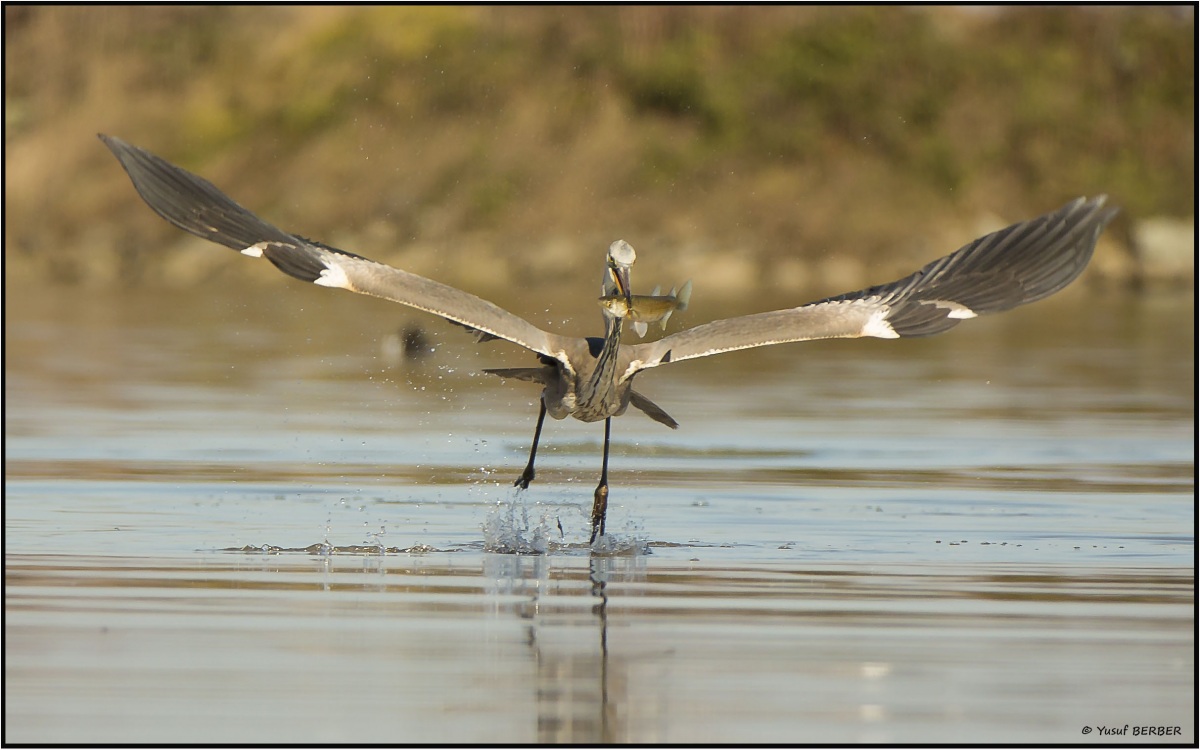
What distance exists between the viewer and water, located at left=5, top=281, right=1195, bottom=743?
7.79 metres

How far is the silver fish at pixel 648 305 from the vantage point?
37.8 feet

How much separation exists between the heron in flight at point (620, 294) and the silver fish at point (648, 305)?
0.7 inches

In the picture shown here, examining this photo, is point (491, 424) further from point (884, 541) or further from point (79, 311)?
point (79, 311)

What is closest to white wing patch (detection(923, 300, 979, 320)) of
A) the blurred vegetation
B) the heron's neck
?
Result: the heron's neck

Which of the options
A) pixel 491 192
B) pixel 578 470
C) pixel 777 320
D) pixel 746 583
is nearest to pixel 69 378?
pixel 578 470

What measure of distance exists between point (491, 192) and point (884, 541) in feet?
141

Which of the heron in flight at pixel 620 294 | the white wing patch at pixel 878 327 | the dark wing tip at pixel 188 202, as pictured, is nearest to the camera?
the dark wing tip at pixel 188 202

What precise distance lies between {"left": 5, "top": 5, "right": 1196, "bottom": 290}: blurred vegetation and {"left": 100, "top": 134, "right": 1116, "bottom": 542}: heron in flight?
1450 inches

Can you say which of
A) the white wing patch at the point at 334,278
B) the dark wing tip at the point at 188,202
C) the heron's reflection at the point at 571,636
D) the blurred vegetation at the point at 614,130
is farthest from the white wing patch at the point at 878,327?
the blurred vegetation at the point at 614,130

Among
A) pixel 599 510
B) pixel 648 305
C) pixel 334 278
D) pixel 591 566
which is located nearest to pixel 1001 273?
pixel 648 305

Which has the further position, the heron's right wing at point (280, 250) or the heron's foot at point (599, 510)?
the heron's foot at point (599, 510)

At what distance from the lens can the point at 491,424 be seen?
19547mm

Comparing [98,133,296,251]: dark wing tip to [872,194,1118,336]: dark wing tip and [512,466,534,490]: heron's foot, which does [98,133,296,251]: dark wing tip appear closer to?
[512,466,534,490]: heron's foot

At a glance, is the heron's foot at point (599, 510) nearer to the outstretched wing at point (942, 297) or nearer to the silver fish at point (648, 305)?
the outstretched wing at point (942, 297)
